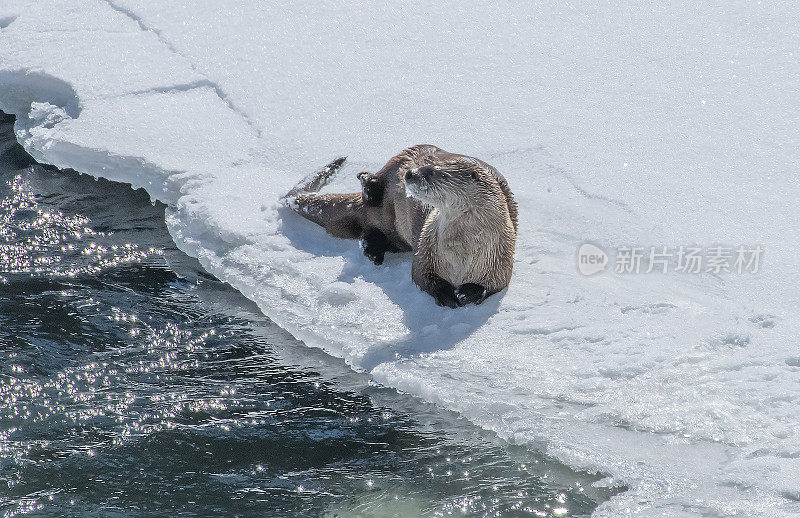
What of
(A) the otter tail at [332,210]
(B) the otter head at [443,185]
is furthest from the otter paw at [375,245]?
(B) the otter head at [443,185]

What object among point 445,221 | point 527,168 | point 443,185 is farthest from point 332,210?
point 527,168

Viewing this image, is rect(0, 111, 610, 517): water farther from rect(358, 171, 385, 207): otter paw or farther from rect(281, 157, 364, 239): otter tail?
rect(358, 171, 385, 207): otter paw

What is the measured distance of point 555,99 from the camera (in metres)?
5.86

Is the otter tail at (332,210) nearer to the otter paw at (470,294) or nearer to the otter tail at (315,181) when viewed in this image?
the otter tail at (315,181)

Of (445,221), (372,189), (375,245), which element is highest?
(445,221)

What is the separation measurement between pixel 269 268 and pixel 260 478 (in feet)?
5.06

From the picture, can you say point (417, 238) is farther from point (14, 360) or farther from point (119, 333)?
point (14, 360)

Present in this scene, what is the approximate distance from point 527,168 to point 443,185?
141 centimetres

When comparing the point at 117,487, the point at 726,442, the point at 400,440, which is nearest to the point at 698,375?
the point at 726,442

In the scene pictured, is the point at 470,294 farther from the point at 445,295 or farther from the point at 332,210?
the point at 332,210

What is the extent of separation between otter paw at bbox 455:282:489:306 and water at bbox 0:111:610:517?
0.62m

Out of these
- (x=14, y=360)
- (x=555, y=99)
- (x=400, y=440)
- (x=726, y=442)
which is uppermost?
(x=555, y=99)

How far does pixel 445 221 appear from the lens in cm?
398

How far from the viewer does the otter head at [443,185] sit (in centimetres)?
379
